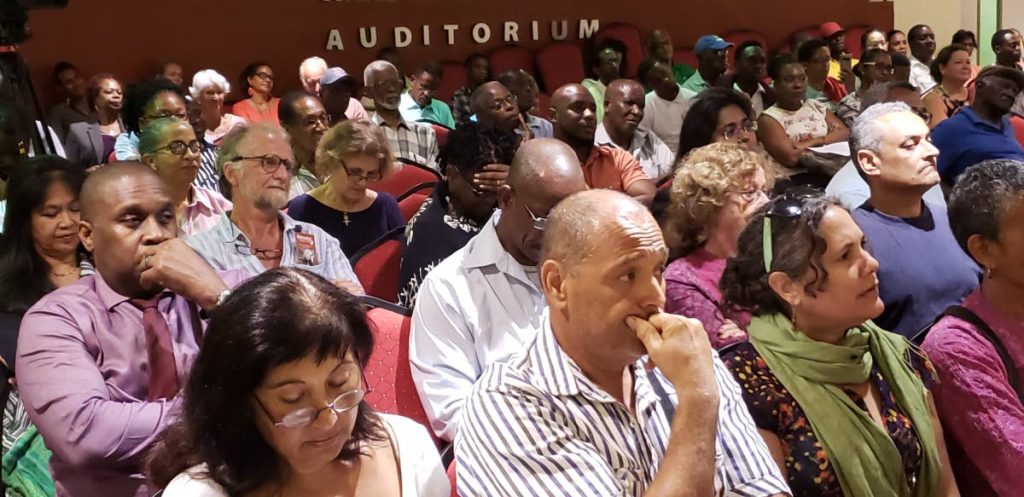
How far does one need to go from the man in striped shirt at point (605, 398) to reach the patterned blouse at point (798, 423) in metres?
0.28

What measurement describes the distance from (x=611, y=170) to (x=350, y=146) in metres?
1.42

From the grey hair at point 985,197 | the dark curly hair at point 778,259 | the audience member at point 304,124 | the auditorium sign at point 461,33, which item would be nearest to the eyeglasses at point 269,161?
the audience member at point 304,124

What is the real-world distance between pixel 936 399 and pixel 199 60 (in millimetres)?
7167

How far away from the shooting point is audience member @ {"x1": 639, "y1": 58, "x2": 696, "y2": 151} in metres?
7.07

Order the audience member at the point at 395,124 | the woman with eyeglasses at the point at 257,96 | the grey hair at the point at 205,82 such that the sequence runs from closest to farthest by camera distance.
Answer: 1. the audience member at the point at 395,124
2. the grey hair at the point at 205,82
3. the woman with eyeglasses at the point at 257,96

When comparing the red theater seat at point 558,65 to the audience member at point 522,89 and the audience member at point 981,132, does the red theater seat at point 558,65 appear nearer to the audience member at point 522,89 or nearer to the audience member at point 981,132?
the audience member at point 522,89

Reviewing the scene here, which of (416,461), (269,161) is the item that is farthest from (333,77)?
(416,461)

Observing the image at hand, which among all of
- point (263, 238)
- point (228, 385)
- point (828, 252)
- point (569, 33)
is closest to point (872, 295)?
point (828, 252)

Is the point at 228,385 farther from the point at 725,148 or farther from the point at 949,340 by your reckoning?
the point at 725,148

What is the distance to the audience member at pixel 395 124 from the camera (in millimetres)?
6008

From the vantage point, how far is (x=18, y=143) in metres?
3.56

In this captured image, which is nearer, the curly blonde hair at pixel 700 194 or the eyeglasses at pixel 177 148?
the curly blonde hair at pixel 700 194

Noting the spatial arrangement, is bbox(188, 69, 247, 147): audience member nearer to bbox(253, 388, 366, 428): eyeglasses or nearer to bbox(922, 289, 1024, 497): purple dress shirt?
bbox(922, 289, 1024, 497): purple dress shirt

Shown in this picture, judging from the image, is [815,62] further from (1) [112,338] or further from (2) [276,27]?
(1) [112,338]
